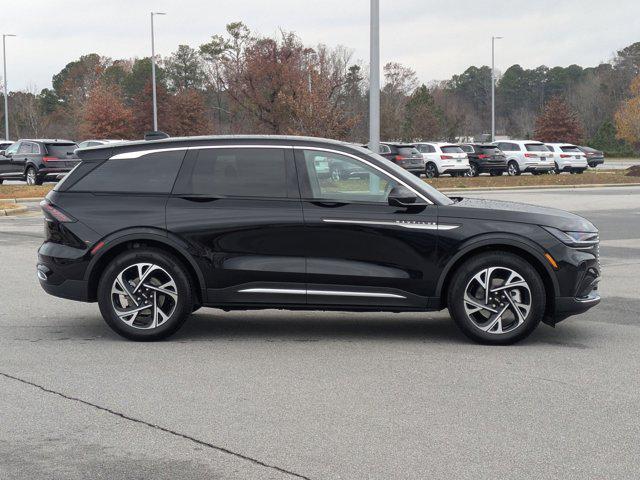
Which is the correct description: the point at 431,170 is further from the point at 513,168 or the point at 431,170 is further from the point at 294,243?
the point at 294,243

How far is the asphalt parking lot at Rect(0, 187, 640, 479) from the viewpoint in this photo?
4.96 meters

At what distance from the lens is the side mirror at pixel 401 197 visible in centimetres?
780

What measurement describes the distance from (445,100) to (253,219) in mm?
95537

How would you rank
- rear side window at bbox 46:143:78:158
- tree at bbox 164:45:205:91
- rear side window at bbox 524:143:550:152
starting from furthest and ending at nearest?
1. tree at bbox 164:45:205:91
2. rear side window at bbox 524:143:550:152
3. rear side window at bbox 46:143:78:158

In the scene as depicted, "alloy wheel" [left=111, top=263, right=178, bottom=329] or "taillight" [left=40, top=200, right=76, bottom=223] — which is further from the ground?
"taillight" [left=40, top=200, right=76, bottom=223]

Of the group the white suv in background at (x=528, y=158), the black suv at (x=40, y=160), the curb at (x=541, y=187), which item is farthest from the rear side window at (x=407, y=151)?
the black suv at (x=40, y=160)

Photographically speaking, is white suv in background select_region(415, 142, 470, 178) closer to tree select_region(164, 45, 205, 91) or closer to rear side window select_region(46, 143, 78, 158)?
rear side window select_region(46, 143, 78, 158)

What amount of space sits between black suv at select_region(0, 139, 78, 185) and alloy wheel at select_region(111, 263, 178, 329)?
87.1 ft

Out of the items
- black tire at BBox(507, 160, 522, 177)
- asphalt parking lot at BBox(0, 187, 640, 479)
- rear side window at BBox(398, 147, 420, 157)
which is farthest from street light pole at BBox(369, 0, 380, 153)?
black tire at BBox(507, 160, 522, 177)

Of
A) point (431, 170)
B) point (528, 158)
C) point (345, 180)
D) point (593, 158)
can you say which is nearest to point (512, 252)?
point (345, 180)

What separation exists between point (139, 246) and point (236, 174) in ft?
3.38

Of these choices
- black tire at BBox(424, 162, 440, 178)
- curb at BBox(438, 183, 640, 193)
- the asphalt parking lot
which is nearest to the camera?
the asphalt parking lot

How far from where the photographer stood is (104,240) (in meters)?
8.06

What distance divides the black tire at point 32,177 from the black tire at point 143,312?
2722 cm
